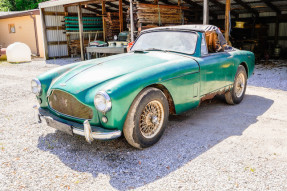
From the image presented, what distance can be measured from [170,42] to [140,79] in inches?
61.6

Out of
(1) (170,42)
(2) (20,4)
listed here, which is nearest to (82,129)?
(1) (170,42)

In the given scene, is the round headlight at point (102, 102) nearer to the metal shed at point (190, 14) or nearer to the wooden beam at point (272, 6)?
the metal shed at point (190, 14)

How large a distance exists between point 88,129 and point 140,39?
2.62 meters

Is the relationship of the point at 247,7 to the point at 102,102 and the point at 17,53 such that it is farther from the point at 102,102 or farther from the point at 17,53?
the point at 17,53

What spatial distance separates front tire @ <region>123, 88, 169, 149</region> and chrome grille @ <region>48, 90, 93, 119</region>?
0.54 meters

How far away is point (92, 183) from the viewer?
2.89 m

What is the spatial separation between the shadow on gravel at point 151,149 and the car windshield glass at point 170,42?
1325 millimetres

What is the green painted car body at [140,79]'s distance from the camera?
3227mm

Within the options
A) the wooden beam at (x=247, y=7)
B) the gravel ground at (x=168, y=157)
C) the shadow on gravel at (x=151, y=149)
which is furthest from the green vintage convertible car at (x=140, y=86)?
the wooden beam at (x=247, y=7)

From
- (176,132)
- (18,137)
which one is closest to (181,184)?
(176,132)

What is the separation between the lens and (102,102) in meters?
3.12

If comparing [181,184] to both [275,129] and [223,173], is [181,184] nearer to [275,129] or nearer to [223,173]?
[223,173]

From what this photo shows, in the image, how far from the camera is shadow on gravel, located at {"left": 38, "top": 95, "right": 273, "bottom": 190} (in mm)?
3094

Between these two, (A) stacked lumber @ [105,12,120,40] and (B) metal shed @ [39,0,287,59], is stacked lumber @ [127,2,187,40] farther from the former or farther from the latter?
(A) stacked lumber @ [105,12,120,40]
